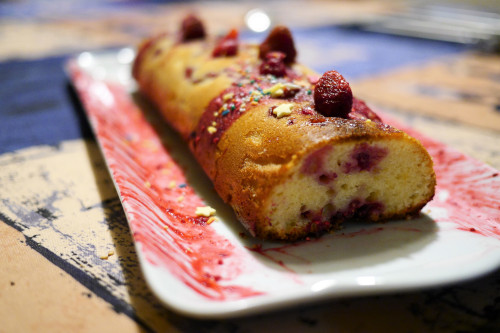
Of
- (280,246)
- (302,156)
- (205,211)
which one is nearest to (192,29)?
(205,211)

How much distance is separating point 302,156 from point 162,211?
2.16 ft

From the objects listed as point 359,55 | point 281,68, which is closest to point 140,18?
point 359,55

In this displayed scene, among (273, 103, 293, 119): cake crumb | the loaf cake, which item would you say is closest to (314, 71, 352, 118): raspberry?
the loaf cake

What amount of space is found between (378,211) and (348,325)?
23.0 inches

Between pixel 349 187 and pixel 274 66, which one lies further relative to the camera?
pixel 274 66

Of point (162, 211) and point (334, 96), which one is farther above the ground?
point (334, 96)

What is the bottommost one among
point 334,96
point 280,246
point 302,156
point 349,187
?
point 280,246

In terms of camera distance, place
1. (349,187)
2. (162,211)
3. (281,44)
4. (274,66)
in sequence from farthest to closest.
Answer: (281,44)
(274,66)
(162,211)
(349,187)

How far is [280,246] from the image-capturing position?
5.23 ft

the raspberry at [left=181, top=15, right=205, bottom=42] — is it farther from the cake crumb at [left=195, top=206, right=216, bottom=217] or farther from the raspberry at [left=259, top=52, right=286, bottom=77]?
the cake crumb at [left=195, top=206, right=216, bottom=217]

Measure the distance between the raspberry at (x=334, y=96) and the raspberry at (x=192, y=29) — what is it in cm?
147

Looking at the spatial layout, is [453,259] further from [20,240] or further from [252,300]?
[20,240]

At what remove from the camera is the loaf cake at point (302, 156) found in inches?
60.9

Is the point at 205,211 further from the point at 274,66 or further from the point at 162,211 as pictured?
the point at 274,66
